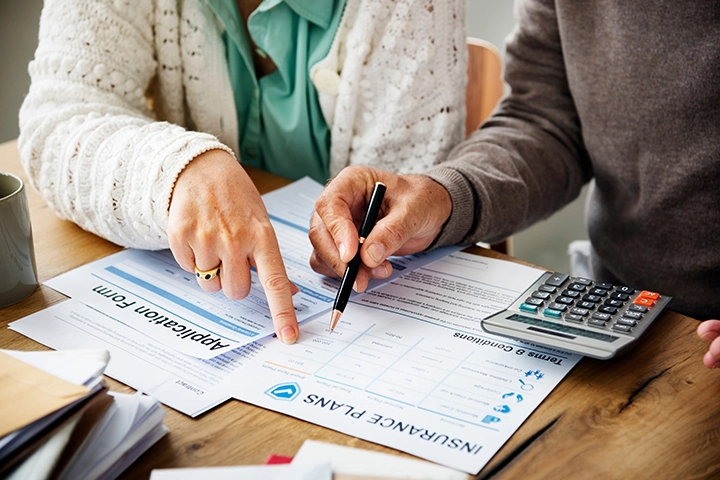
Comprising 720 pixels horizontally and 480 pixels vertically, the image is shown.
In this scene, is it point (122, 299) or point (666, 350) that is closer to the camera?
point (666, 350)

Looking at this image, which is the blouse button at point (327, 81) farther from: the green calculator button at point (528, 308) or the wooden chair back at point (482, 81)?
the green calculator button at point (528, 308)

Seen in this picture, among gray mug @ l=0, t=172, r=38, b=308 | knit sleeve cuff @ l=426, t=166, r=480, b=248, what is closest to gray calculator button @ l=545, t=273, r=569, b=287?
knit sleeve cuff @ l=426, t=166, r=480, b=248

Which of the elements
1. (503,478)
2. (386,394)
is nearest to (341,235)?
(386,394)

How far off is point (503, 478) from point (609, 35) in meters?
0.67

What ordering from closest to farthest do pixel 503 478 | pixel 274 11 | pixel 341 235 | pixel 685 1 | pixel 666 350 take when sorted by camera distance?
1. pixel 503 478
2. pixel 666 350
3. pixel 341 235
4. pixel 685 1
5. pixel 274 11

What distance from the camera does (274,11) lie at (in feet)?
3.16

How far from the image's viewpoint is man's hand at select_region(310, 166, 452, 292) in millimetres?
699

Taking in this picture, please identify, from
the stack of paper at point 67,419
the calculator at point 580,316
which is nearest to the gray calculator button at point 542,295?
the calculator at point 580,316

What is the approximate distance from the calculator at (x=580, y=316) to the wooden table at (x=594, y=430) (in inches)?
1.1

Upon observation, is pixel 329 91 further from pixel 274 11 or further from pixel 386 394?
pixel 386 394

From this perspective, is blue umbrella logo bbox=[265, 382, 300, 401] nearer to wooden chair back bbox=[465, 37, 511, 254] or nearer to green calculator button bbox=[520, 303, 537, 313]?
green calculator button bbox=[520, 303, 537, 313]

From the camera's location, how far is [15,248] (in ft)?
2.23

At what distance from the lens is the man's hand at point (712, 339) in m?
0.54

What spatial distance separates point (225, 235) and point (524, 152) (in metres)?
0.48
